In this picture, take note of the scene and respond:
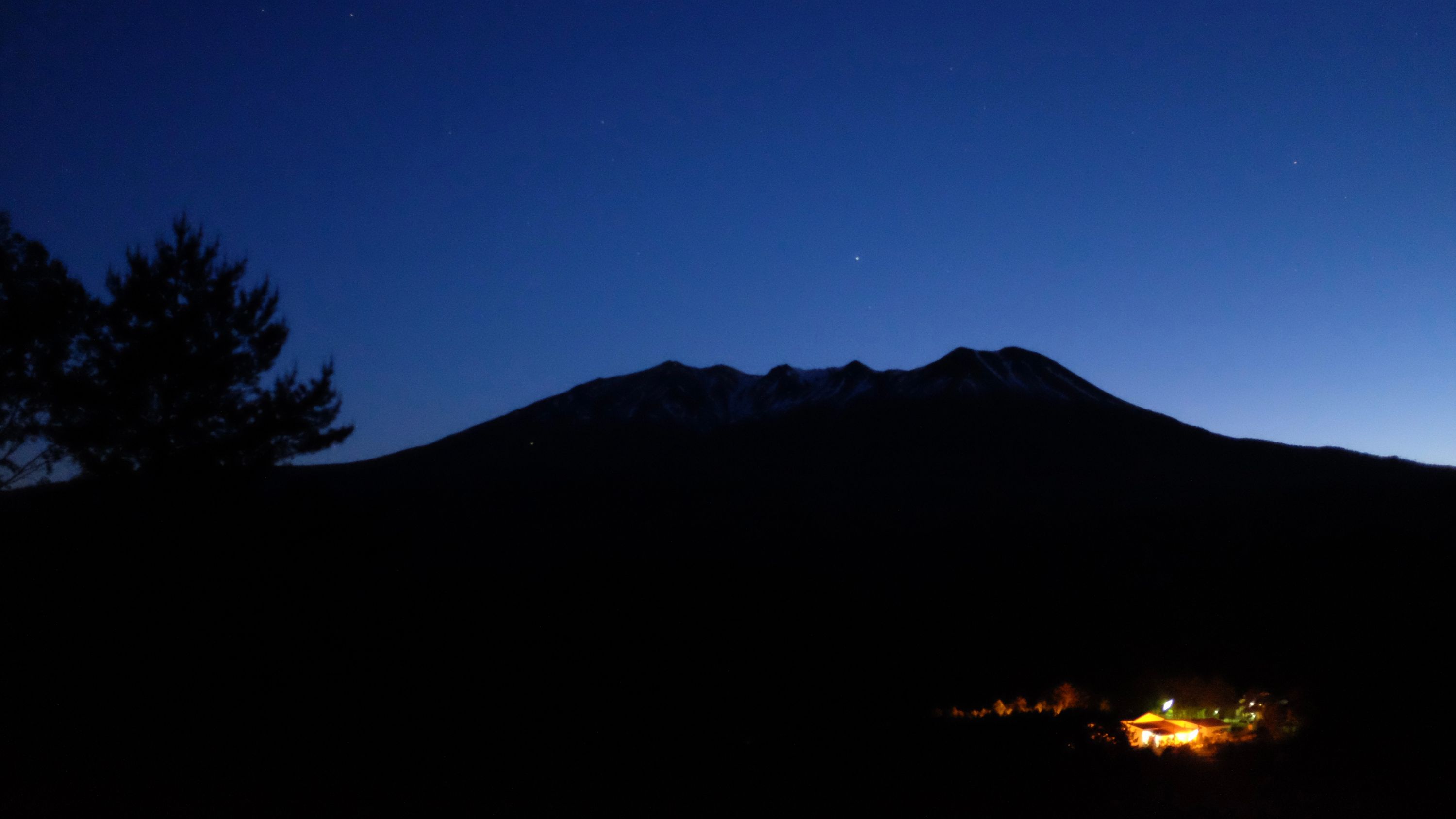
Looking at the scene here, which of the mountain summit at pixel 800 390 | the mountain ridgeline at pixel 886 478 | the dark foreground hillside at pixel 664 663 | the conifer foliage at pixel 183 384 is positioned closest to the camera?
the dark foreground hillside at pixel 664 663

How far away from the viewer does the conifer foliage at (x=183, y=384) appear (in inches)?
578

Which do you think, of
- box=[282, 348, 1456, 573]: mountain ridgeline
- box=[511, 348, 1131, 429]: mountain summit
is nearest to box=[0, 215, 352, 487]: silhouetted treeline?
box=[282, 348, 1456, 573]: mountain ridgeline

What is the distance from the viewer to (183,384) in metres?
15.5

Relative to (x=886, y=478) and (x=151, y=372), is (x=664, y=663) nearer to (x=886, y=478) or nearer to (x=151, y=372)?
(x=151, y=372)

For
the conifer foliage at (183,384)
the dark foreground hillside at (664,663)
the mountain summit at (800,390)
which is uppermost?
the mountain summit at (800,390)

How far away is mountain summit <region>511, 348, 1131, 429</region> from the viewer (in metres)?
107

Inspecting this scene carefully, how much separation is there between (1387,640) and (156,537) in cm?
2825

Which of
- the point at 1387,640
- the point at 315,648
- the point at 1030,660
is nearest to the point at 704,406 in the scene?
the point at 1030,660

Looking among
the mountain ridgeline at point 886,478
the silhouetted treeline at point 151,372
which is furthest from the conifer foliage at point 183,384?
the mountain ridgeline at point 886,478

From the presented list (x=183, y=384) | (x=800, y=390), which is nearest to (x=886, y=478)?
(x=800, y=390)

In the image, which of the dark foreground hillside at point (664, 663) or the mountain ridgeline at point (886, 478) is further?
the mountain ridgeline at point (886, 478)

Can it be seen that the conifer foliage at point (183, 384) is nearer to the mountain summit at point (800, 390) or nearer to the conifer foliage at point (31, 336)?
the conifer foliage at point (31, 336)

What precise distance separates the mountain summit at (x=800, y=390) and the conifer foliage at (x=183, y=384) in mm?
91945

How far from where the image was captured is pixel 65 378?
14258 mm
